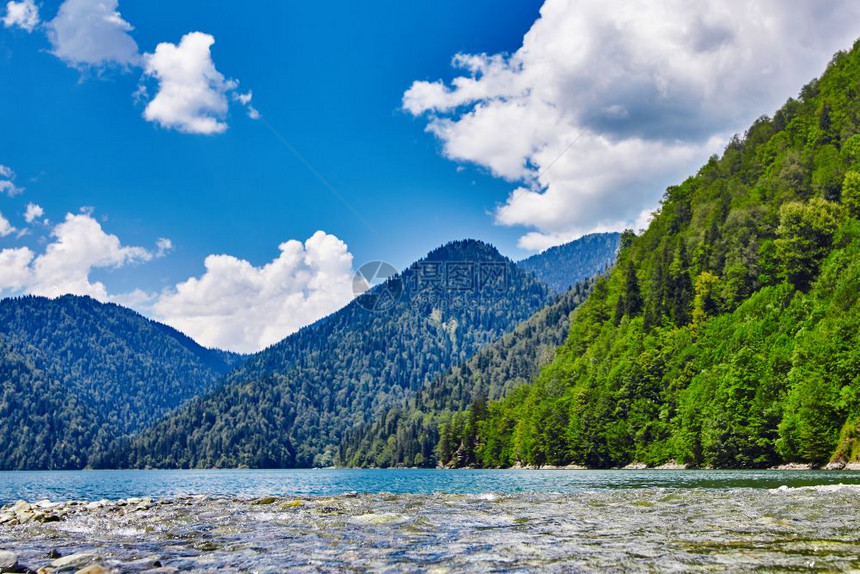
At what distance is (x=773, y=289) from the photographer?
101812 mm

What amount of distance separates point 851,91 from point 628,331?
62975 millimetres

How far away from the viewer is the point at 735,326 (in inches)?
4021

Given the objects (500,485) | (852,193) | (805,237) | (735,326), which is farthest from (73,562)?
(852,193)

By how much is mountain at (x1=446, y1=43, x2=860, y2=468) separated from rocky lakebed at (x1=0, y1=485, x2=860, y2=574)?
52.3 metres

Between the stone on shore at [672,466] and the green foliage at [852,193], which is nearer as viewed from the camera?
the green foliage at [852,193]

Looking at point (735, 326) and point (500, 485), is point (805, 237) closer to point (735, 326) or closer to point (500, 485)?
point (735, 326)

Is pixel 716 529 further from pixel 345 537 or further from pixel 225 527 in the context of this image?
pixel 225 527

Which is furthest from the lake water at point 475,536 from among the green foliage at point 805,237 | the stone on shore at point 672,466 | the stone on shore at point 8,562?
the green foliage at point 805,237

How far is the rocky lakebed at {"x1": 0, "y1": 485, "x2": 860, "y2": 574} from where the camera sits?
13945 millimetres

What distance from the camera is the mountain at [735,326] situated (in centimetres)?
7606

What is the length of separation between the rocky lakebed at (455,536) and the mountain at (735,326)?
5231 centimetres

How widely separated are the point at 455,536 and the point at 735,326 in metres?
95.8

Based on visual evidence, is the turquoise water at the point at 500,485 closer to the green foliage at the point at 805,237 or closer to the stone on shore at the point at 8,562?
the stone on shore at the point at 8,562

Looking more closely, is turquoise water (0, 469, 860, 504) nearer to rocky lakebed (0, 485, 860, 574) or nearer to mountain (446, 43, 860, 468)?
mountain (446, 43, 860, 468)
